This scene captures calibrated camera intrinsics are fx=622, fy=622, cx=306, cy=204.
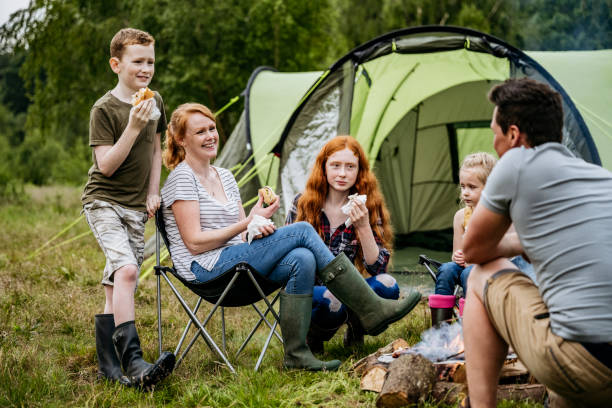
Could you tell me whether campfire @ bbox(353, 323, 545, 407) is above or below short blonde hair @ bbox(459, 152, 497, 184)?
below

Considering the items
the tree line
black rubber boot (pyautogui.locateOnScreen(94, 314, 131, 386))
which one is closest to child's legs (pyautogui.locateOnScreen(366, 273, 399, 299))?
black rubber boot (pyautogui.locateOnScreen(94, 314, 131, 386))

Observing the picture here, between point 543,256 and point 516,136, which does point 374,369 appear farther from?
point 516,136

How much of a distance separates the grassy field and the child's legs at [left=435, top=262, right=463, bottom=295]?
12.3 inches

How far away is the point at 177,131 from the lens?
2.95 metres

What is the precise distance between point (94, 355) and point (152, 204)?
0.86 m

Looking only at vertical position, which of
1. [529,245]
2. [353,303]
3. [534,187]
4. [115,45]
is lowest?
[353,303]

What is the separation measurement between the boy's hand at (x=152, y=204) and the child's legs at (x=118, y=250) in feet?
0.19

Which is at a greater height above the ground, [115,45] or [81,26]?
[81,26]

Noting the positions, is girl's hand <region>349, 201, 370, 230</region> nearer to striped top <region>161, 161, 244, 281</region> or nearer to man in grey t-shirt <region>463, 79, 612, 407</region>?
striped top <region>161, 161, 244, 281</region>

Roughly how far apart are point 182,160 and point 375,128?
7.21ft

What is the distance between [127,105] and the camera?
9.46ft

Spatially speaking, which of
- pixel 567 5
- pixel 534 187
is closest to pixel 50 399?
pixel 534 187

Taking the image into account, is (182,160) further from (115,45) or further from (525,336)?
(525,336)

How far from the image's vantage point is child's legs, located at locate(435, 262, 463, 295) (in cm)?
317
